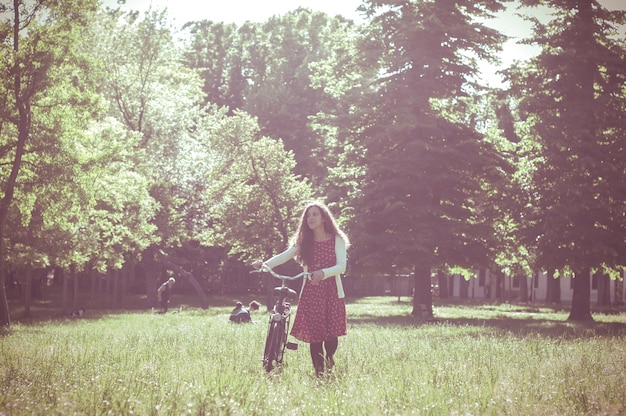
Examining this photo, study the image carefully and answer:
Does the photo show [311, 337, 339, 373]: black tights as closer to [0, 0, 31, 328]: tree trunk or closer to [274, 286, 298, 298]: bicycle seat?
[274, 286, 298, 298]: bicycle seat

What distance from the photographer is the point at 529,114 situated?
28.1 metres

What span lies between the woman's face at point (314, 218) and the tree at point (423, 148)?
1676 cm

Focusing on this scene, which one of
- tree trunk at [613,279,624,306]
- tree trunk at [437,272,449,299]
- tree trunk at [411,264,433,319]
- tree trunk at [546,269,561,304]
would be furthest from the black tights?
tree trunk at [437,272,449,299]

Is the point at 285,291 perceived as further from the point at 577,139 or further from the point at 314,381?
the point at 577,139

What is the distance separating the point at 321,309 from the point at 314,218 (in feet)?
3.56

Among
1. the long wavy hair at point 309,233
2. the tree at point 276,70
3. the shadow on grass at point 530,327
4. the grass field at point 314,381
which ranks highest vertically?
the tree at point 276,70

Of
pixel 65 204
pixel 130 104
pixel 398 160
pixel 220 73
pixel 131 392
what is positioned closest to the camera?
pixel 131 392

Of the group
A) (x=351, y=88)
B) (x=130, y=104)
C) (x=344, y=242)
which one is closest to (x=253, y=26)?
(x=130, y=104)

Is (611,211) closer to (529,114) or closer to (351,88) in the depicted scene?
(529,114)

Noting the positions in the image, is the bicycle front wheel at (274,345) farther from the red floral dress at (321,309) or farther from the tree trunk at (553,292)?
the tree trunk at (553,292)

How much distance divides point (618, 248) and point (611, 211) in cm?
139

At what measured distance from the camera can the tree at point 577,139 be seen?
2516 cm

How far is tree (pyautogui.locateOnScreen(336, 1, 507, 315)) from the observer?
26.5 meters

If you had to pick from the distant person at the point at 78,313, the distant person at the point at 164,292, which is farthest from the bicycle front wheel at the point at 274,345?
the distant person at the point at 164,292
